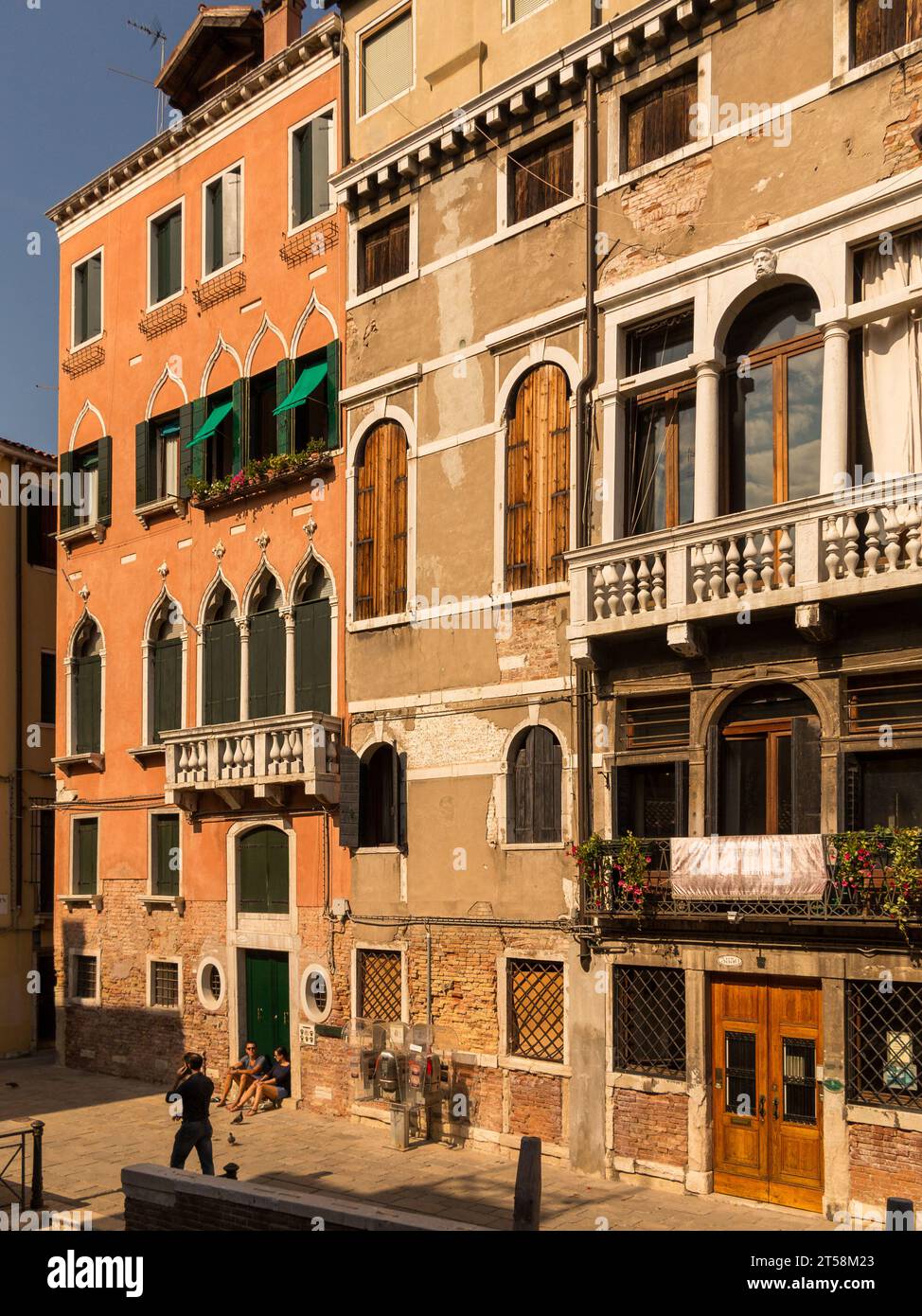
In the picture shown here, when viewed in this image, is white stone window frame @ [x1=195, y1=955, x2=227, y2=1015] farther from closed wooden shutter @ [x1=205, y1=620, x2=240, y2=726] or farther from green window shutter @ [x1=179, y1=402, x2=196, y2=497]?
green window shutter @ [x1=179, y1=402, x2=196, y2=497]

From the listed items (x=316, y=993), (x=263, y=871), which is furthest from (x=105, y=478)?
(x=316, y=993)

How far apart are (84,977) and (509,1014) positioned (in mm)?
11171

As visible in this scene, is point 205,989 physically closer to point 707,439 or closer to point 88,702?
point 88,702

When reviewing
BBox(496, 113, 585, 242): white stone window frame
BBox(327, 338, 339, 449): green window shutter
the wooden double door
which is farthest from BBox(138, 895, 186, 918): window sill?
BBox(496, 113, 585, 242): white stone window frame

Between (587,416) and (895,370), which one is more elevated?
(587,416)

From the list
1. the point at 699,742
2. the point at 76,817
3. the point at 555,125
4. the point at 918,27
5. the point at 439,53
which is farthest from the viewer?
the point at 76,817

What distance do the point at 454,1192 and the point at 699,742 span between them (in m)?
5.73

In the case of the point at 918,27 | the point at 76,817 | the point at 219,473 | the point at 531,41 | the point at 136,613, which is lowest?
the point at 76,817

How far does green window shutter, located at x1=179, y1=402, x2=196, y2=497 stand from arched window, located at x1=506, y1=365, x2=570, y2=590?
297 inches

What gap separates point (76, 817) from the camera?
25.5 meters

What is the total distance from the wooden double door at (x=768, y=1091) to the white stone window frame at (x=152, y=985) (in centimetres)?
1077

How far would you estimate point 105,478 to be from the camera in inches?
1004
